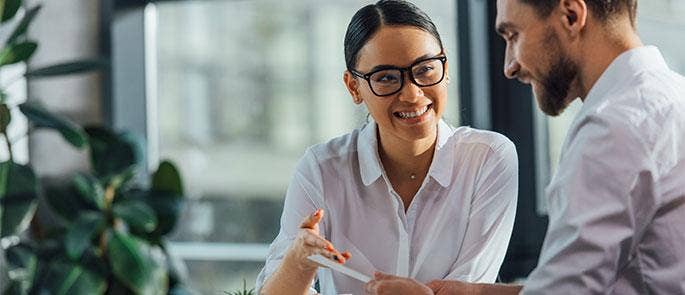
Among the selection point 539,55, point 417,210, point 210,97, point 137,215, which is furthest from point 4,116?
point 539,55

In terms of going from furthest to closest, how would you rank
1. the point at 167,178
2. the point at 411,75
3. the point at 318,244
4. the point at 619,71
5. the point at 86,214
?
the point at 167,178 → the point at 86,214 → the point at 411,75 → the point at 318,244 → the point at 619,71

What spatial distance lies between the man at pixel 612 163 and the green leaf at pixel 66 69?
9.29ft

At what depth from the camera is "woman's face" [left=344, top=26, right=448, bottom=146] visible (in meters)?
2.19

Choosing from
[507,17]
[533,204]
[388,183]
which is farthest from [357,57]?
[533,204]

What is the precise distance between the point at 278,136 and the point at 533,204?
1.35 m

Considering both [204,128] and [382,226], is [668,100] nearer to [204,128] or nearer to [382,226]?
[382,226]

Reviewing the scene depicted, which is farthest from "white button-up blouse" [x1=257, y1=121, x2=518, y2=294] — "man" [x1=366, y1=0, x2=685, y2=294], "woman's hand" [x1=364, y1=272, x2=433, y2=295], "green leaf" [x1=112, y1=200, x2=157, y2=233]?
"green leaf" [x1=112, y1=200, x2=157, y2=233]

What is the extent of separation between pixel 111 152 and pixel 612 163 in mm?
3063

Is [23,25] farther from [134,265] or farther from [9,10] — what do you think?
[134,265]

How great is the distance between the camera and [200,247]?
484cm

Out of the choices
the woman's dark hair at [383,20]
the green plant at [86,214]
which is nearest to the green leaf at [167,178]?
the green plant at [86,214]

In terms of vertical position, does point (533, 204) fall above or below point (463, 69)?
below

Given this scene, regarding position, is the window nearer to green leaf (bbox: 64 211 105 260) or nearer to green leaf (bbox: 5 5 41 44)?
green leaf (bbox: 64 211 105 260)

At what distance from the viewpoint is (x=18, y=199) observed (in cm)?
416
